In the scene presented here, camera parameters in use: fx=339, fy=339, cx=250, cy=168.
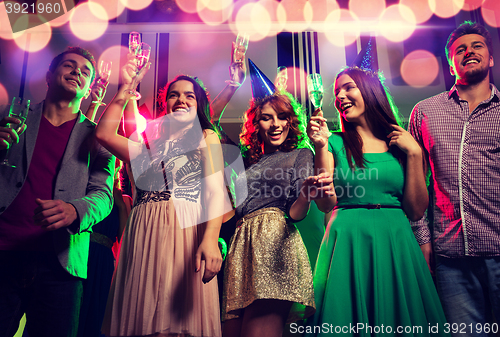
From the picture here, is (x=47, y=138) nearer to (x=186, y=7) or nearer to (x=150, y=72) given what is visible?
(x=150, y=72)

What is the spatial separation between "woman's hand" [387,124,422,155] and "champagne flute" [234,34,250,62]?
99 cm

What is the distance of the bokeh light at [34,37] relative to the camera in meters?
3.74

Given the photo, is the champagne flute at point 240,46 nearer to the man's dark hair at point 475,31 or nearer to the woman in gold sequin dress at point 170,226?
the woman in gold sequin dress at point 170,226

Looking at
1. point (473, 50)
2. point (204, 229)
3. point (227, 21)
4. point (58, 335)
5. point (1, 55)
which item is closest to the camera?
point (58, 335)

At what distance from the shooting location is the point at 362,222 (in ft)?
5.31

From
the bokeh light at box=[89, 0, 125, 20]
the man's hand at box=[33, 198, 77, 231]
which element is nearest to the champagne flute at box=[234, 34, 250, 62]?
the man's hand at box=[33, 198, 77, 231]

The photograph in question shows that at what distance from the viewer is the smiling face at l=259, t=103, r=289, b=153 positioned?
1946 mm

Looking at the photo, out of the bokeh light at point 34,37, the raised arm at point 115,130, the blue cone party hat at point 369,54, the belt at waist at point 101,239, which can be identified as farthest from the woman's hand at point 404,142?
the bokeh light at point 34,37

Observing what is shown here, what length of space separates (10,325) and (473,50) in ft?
9.37

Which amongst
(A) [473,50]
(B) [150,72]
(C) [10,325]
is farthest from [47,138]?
(A) [473,50]

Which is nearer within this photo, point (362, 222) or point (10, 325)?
point (10, 325)

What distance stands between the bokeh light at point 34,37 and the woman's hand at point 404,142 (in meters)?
3.80

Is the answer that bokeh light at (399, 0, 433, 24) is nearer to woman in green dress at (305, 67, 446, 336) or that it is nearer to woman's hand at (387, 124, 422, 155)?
woman in green dress at (305, 67, 446, 336)

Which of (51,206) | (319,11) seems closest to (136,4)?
(319,11)
